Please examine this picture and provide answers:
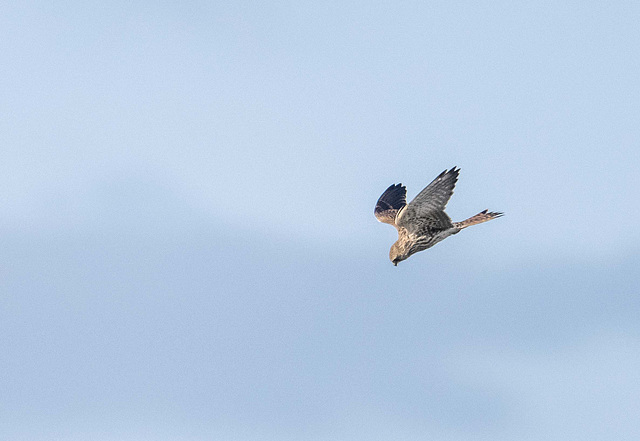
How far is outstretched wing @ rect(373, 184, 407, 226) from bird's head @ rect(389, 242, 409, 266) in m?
5.08

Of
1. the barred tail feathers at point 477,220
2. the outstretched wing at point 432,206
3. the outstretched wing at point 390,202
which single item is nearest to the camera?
the outstretched wing at point 432,206

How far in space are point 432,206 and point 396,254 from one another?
3.46m

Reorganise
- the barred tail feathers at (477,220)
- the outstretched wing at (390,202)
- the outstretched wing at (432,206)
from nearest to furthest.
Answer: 1. the outstretched wing at (432,206)
2. the barred tail feathers at (477,220)
3. the outstretched wing at (390,202)

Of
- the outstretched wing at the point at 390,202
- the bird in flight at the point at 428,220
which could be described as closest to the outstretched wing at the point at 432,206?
the bird in flight at the point at 428,220

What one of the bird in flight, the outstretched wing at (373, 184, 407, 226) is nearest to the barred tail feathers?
the bird in flight

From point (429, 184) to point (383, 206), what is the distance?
11.0 metres

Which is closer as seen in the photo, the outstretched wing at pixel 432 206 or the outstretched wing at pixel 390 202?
the outstretched wing at pixel 432 206

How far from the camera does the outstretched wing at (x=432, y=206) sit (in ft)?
94.9

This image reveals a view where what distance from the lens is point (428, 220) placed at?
3148cm

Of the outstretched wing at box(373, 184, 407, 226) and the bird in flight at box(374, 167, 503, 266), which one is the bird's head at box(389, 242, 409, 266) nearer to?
the bird in flight at box(374, 167, 503, 266)

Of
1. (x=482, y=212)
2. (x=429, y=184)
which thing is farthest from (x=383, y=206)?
(x=429, y=184)

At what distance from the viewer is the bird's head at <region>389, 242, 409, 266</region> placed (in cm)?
3312

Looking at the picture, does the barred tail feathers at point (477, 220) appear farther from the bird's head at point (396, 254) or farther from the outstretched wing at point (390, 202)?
the outstretched wing at point (390, 202)

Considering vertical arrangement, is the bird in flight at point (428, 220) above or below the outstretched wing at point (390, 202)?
below
